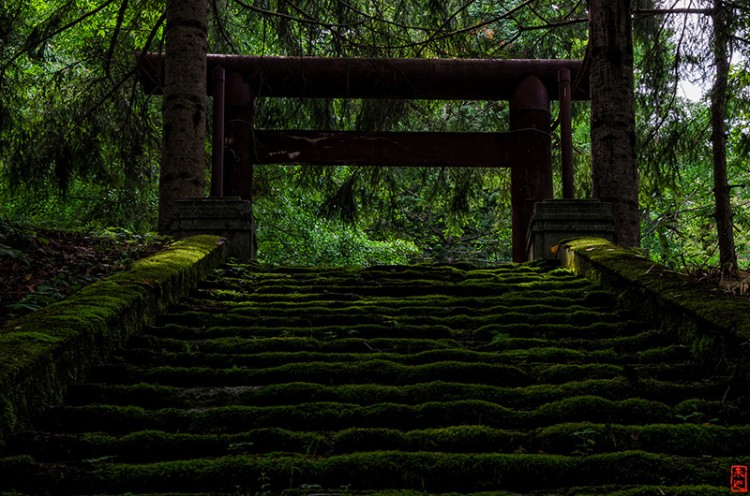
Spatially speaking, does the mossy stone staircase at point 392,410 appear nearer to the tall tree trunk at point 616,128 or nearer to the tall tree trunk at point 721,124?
the tall tree trunk at point 616,128

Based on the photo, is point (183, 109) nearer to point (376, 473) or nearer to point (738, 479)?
point (376, 473)

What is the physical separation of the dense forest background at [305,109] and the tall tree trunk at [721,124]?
10 centimetres

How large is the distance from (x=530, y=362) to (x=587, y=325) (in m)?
1.02

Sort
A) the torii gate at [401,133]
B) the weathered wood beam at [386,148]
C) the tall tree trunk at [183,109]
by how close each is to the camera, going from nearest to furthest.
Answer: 1. the tall tree trunk at [183,109]
2. the torii gate at [401,133]
3. the weathered wood beam at [386,148]

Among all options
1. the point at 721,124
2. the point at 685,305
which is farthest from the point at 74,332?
the point at 721,124

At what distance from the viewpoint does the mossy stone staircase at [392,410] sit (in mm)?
2967

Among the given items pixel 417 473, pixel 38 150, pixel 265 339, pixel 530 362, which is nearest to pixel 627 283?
pixel 530 362

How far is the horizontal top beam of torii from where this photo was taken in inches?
388

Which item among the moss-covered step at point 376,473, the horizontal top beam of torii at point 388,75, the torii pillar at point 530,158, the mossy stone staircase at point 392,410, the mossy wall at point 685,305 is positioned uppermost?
the horizontal top beam of torii at point 388,75

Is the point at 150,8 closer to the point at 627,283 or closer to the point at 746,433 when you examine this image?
the point at 627,283

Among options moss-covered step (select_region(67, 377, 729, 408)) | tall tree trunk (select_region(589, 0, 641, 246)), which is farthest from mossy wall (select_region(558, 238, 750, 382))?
tall tree trunk (select_region(589, 0, 641, 246))

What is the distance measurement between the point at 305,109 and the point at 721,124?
7.15 metres

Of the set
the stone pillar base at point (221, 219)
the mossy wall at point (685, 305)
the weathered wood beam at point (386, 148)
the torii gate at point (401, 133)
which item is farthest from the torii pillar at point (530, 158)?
→ the stone pillar base at point (221, 219)

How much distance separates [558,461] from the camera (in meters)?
3.04
